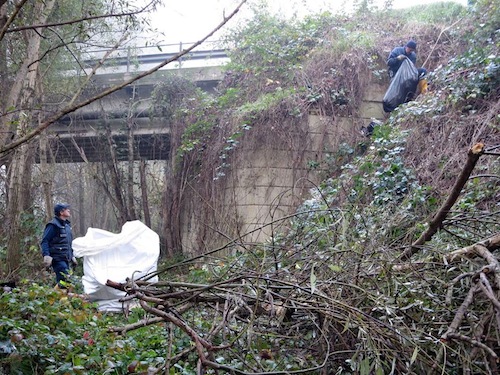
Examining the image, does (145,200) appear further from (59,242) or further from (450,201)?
(450,201)

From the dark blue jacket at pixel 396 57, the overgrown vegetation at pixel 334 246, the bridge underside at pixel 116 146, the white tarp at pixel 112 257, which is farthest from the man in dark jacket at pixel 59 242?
the dark blue jacket at pixel 396 57

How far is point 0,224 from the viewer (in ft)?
36.5

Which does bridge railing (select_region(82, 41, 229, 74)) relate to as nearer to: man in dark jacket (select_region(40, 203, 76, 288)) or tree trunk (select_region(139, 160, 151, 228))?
tree trunk (select_region(139, 160, 151, 228))

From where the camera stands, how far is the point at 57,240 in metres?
8.45

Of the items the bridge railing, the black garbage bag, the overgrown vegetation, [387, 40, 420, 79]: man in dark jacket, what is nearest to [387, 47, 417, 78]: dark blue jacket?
[387, 40, 420, 79]: man in dark jacket

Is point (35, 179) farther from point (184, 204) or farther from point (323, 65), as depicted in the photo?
point (323, 65)

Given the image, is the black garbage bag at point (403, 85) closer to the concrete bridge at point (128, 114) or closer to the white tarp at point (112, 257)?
the white tarp at point (112, 257)

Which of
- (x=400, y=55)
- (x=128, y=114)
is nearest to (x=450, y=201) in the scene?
(x=400, y=55)

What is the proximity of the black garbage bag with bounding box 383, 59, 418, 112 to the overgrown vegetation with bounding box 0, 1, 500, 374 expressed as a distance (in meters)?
0.61

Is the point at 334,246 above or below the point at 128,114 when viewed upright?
below

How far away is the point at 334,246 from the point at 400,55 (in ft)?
24.1

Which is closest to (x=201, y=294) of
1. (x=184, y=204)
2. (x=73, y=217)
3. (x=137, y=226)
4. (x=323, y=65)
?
(x=137, y=226)

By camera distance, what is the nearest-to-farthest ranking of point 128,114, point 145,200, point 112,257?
point 112,257 < point 145,200 < point 128,114

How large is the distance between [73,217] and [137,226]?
1507 centimetres
